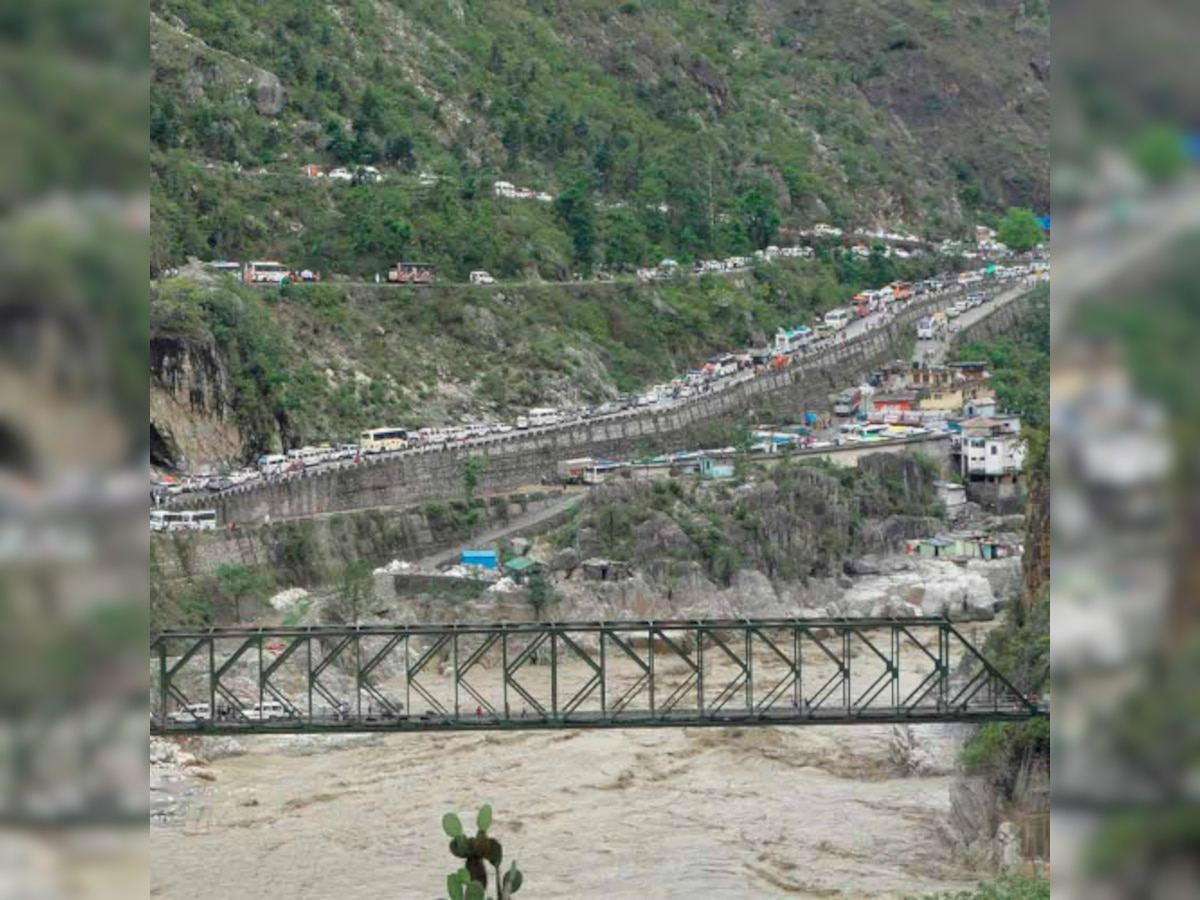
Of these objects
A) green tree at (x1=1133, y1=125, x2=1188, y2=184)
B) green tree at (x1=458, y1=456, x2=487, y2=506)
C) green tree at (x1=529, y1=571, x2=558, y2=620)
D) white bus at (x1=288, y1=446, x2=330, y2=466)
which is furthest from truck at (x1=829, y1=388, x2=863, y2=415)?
green tree at (x1=1133, y1=125, x2=1188, y2=184)

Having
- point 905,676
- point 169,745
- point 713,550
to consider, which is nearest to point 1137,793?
point 169,745

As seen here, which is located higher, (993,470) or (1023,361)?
(1023,361)

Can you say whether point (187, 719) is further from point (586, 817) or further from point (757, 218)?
point (757, 218)

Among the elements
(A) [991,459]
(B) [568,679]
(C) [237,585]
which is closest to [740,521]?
(B) [568,679]

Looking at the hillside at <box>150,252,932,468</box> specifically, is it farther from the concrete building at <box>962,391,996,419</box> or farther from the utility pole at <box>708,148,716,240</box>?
the concrete building at <box>962,391,996,419</box>

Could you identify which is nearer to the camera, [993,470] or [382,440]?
[382,440]

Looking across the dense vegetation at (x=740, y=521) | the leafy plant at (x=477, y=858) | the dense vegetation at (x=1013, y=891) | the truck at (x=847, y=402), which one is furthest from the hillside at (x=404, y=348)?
the leafy plant at (x=477, y=858)
